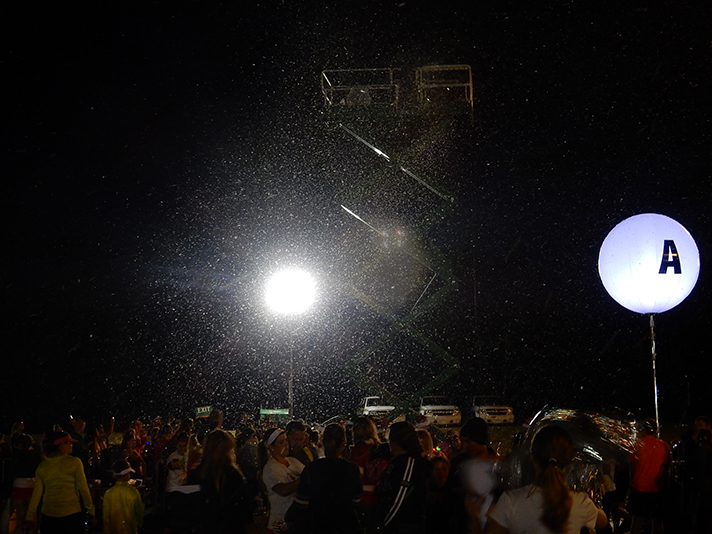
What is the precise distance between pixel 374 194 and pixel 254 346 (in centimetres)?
1227

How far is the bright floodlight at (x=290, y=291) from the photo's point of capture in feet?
68.9

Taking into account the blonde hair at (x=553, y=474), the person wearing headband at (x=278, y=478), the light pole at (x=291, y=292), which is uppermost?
the light pole at (x=291, y=292)

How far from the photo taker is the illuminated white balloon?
10141 mm

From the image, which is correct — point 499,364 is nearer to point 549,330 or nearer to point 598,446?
point 549,330

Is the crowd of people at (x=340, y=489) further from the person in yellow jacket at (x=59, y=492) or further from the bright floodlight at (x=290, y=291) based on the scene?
the bright floodlight at (x=290, y=291)

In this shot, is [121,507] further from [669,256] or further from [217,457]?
[669,256]

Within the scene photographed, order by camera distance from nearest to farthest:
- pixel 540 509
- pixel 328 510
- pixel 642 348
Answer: pixel 540 509 → pixel 328 510 → pixel 642 348

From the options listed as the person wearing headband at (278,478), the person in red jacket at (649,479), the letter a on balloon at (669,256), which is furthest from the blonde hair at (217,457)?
the letter a on balloon at (669,256)

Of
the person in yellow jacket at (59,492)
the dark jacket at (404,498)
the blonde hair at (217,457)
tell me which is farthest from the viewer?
the person in yellow jacket at (59,492)

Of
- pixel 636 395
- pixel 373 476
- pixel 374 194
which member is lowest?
pixel 636 395

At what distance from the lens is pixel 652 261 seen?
10.1m

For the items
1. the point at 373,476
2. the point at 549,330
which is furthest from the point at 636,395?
the point at 373,476

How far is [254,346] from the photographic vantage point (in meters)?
41.8

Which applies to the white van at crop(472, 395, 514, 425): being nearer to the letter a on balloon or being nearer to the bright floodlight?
the bright floodlight
